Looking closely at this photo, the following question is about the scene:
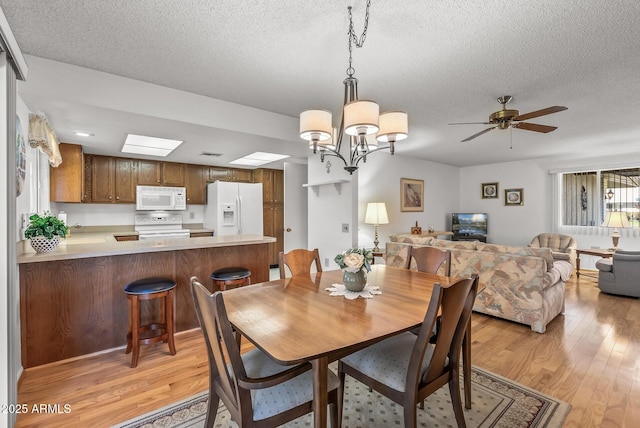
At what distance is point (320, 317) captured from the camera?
4.54 ft

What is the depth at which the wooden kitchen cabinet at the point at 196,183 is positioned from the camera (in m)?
5.22

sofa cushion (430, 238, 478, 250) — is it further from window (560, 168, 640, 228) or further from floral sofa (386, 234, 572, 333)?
window (560, 168, 640, 228)

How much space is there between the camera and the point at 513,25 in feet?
5.70

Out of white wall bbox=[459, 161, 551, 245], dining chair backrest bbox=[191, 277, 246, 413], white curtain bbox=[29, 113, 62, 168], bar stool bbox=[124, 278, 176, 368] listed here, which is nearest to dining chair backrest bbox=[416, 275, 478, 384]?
dining chair backrest bbox=[191, 277, 246, 413]

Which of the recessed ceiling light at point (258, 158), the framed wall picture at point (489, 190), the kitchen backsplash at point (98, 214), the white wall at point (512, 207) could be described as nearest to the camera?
the recessed ceiling light at point (258, 158)

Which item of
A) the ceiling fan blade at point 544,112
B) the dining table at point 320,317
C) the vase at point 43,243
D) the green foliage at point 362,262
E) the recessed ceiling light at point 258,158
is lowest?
the dining table at point 320,317

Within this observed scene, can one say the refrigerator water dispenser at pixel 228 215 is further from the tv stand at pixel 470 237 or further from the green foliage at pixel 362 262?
the tv stand at pixel 470 237

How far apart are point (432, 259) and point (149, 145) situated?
3601 mm

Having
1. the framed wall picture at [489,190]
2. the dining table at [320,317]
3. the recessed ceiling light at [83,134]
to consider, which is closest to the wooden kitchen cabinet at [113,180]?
the recessed ceiling light at [83,134]

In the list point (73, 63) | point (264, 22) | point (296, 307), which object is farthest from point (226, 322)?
point (73, 63)

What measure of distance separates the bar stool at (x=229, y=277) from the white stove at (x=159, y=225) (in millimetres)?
2553

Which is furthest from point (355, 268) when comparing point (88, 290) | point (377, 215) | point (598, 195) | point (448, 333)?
point (598, 195)

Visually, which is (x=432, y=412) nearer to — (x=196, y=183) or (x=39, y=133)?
(x=39, y=133)

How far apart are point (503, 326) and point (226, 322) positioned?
10.1 feet
